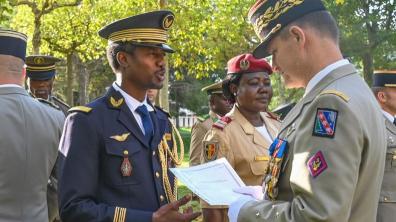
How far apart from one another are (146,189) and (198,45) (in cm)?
1203

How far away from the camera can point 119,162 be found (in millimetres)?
3111

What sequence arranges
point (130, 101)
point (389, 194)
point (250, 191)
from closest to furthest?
1. point (250, 191)
2. point (130, 101)
3. point (389, 194)

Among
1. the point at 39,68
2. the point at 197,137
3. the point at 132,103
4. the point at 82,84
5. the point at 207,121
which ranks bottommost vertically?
the point at 82,84

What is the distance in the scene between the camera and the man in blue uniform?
2984mm

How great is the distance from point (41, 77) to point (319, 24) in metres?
A: 4.39

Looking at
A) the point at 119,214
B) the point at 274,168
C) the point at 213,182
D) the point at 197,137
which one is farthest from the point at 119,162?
the point at 197,137

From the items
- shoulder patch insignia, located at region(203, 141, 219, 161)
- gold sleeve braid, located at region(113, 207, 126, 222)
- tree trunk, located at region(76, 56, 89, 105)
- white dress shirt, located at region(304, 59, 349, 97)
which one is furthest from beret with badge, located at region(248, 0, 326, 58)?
tree trunk, located at region(76, 56, 89, 105)

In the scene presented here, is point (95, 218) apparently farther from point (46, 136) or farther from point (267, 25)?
point (267, 25)

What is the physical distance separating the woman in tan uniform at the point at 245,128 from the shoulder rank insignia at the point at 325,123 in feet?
6.18

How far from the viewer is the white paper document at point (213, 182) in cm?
268

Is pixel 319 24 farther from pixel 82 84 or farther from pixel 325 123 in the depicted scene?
pixel 82 84

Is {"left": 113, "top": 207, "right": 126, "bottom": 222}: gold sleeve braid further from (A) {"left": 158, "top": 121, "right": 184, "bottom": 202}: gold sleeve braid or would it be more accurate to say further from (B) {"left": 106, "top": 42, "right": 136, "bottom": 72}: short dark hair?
(B) {"left": 106, "top": 42, "right": 136, "bottom": 72}: short dark hair

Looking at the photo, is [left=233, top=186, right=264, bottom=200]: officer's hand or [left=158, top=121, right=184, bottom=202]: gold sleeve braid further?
[left=158, top=121, right=184, bottom=202]: gold sleeve braid

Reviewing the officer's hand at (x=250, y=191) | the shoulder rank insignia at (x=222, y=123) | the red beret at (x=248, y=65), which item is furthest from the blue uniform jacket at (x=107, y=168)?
the red beret at (x=248, y=65)
